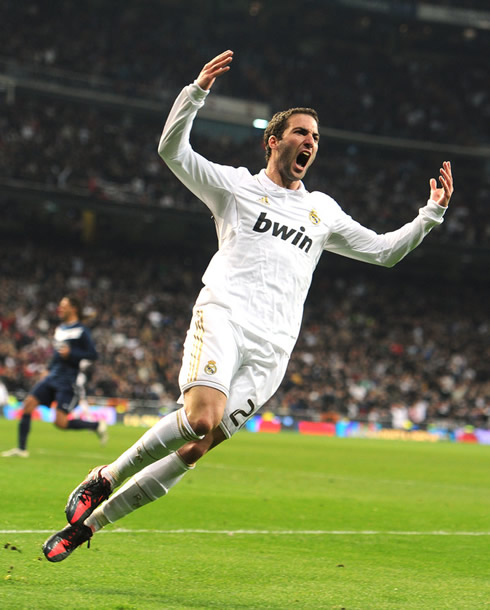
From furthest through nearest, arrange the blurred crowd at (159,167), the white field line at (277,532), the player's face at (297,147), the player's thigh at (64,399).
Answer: the blurred crowd at (159,167)
the player's thigh at (64,399)
the white field line at (277,532)
the player's face at (297,147)

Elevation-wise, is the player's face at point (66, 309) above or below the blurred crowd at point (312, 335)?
above

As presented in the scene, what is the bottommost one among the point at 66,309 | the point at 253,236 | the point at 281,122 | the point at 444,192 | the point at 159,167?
the point at 66,309

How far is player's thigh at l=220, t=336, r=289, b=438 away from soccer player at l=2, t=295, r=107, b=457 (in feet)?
24.3

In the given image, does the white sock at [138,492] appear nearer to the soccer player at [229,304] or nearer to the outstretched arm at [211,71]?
the soccer player at [229,304]

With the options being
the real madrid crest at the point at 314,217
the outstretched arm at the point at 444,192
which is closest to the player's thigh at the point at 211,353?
the real madrid crest at the point at 314,217

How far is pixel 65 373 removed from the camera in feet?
42.5

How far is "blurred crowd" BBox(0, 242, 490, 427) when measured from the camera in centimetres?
3200

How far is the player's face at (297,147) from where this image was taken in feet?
18.9

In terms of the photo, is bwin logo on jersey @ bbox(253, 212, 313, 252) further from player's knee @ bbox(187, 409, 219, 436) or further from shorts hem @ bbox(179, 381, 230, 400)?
player's knee @ bbox(187, 409, 219, 436)

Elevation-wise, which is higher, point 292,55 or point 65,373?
point 292,55

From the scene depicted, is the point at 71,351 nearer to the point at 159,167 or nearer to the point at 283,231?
the point at 283,231

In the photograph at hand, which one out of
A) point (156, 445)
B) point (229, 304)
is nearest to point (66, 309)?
point (229, 304)

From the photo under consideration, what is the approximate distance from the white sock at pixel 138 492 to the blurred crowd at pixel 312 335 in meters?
23.6

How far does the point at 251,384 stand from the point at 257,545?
6.11 ft
